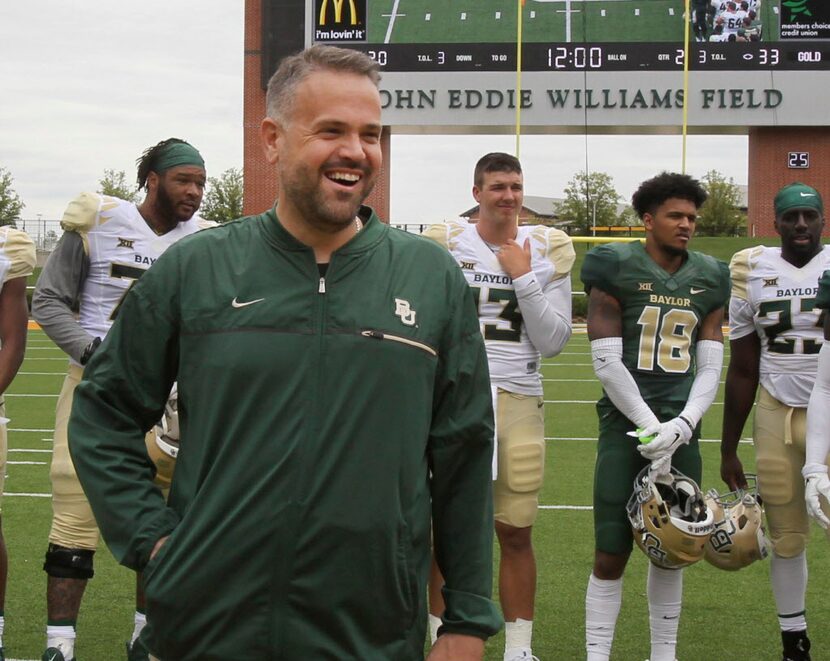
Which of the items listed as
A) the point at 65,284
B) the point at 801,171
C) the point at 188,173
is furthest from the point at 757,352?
the point at 801,171

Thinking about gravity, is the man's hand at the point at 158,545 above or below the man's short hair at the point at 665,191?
below

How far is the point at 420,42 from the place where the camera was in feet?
87.0

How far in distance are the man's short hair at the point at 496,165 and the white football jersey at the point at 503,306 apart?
0.26 meters

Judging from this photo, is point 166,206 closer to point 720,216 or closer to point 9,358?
point 9,358

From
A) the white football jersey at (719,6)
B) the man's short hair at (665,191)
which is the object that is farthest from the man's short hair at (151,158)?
the white football jersey at (719,6)

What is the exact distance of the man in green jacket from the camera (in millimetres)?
2166

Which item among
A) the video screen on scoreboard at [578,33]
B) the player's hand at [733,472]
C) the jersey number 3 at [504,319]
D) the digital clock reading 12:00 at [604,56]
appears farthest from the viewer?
the digital clock reading 12:00 at [604,56]

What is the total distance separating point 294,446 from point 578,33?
82.6 feet

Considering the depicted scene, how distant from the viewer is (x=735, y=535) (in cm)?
457

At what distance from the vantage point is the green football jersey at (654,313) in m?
4.70

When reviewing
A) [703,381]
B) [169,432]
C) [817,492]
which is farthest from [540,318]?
[169,432]

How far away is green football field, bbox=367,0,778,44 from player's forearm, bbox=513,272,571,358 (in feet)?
72.4

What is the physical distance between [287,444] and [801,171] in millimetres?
29301

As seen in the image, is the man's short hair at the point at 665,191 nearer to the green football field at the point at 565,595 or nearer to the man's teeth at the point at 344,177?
the green football field at the point at 565,595
